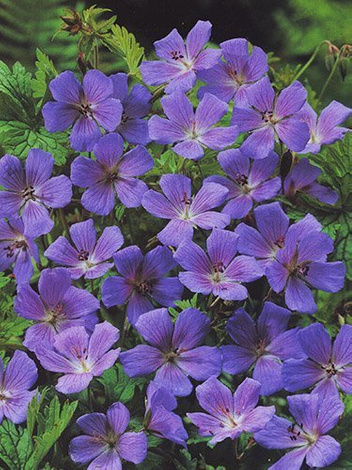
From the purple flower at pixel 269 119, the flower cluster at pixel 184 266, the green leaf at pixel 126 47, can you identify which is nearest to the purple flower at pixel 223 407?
the flower cluster at pixel 184 266

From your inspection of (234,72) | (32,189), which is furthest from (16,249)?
(234,72)

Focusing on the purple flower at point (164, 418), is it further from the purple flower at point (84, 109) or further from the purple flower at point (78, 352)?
the purple flower at point (84, 109)

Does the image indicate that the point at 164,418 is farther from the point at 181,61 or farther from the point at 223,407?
the point at 181,61

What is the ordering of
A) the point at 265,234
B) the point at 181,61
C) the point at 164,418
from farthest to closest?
the point at 181,61, the point at 265,234, the point at 164,418

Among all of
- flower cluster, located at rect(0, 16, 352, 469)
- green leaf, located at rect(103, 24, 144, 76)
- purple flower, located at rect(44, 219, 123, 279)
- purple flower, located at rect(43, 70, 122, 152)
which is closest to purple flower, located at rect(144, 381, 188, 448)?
flower cluster, located at rect(0, 16, 352, 469)

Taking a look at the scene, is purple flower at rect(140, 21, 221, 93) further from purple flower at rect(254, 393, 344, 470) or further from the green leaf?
purple flower at rect(254, 393, 344, 470)

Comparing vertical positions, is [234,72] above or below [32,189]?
above

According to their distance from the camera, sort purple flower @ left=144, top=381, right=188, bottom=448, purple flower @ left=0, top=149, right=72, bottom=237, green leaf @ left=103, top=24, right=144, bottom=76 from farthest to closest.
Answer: green leaf @ left=103, top=24, right=144, bottom=76, purple flower @ left=0, top=149, right=72, bottom=237, purple flower @ left=144, top=381, right=188, bottom=448
